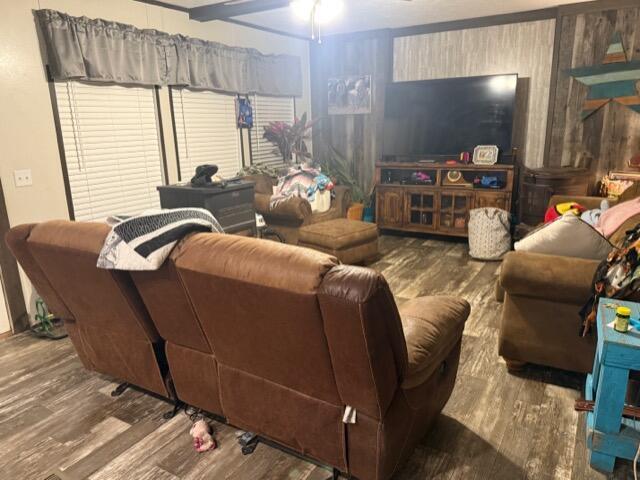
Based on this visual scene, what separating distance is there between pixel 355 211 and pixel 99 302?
3.61 m

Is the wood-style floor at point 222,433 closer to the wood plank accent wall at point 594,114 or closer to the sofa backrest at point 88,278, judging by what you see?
the sofa backrest at point 88,278

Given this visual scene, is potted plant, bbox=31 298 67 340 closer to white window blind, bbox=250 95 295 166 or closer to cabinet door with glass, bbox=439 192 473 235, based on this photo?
white window blind, bbox=250 95 295 166

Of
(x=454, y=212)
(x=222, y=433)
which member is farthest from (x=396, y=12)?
(x=222, y=433)

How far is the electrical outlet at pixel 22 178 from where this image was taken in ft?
10.00

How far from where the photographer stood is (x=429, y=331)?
173 cm

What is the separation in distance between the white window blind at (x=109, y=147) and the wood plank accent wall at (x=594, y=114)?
402cm

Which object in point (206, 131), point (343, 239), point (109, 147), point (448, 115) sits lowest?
point (343, 239)

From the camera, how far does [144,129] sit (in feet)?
13.0

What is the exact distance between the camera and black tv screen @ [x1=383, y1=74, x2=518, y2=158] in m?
4.82

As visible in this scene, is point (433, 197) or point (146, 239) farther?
point (433, 197)

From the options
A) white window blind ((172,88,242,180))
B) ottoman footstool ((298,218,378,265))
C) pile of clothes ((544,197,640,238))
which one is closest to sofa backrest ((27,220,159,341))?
ottoman footstool ((298,218,378,265))

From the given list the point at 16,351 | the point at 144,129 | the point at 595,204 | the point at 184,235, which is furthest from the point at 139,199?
the point at 595,204

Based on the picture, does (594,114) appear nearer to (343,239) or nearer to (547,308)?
(343,239)

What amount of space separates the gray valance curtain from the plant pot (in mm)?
1624
